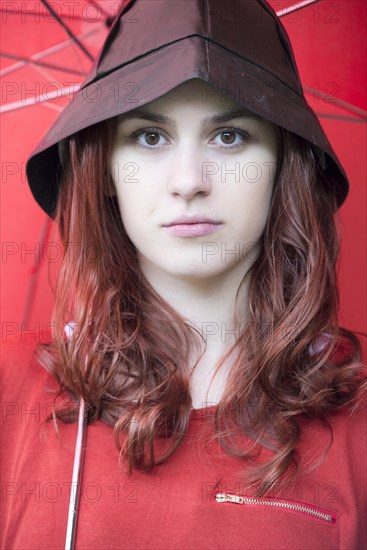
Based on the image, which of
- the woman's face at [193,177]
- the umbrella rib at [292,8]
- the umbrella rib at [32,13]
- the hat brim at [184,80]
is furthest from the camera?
the umbrella rib at [292,8]

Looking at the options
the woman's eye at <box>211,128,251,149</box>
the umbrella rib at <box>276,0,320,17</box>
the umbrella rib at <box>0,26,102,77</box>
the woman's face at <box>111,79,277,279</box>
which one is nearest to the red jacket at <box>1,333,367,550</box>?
the woman's face at <box>111,79,277,279</box>

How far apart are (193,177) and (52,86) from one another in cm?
70

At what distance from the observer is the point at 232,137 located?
5.66ft

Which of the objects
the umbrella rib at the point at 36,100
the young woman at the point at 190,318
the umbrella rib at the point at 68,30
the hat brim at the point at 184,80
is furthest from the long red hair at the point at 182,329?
the umbrella rib at the point at 68,30

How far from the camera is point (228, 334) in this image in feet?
6.23

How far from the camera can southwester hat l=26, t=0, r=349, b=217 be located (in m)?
1.56

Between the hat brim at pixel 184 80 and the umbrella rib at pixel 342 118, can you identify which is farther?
the umbrella rib at pixel 342 118

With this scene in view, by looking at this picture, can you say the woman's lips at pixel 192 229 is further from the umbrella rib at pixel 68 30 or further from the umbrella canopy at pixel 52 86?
the umbrella rib at pixel 68 30

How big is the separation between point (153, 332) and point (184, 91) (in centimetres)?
65

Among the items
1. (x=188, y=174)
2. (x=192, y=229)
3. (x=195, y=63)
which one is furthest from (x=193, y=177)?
(x=195, y=63)

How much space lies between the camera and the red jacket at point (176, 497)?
162cm

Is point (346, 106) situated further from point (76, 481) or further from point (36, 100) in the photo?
point (76, 481)

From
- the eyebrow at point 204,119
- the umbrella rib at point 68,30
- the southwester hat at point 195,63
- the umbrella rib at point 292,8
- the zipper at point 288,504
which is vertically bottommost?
the zipper at point 288,504

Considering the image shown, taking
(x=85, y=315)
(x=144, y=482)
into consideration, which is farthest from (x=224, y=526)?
(x=85, y=315)
